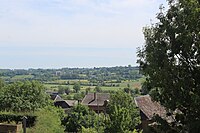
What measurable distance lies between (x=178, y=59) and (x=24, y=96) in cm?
3960

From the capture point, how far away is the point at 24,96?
52.7m

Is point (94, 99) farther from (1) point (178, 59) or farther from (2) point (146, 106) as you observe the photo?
(1) point (178, 59)

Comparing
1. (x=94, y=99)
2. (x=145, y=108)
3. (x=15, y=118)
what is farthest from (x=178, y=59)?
(x=94, y=99)

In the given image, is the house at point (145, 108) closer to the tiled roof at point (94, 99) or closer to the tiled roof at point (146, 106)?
the tiled roof at point (146, 106)

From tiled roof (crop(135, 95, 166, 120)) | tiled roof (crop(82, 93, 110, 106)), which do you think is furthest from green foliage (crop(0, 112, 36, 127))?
tiled roof (crop(82, 93, 110, 106))

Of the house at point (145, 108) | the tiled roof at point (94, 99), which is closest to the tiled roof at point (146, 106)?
the house at point (145, 108)

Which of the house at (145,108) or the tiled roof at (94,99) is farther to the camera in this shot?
the tiled roof at (94,99)

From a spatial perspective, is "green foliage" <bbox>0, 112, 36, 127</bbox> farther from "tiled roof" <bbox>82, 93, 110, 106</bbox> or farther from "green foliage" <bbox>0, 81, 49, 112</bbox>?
"tiled roof" <bbox>82, 93, 110, 106</bbox>

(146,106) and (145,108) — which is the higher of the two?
(146,106)

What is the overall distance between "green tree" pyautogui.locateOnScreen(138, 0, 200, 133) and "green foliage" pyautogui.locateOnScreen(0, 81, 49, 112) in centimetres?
3615

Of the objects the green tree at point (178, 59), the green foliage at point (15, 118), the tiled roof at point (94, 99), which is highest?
the green tree at point (178, 59)

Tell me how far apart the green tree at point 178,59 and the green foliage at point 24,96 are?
119 ft

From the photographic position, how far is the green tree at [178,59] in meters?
14.9

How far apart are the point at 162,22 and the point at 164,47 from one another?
120cm
